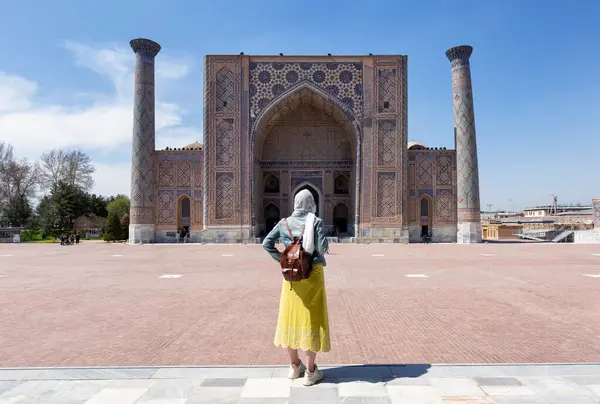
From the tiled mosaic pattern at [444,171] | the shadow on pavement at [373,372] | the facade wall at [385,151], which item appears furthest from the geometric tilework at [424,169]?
the shadow on pavement at [373,372]

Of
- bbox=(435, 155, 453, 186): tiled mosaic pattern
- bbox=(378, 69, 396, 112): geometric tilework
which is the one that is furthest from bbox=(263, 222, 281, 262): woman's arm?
bbox=(435, 155, 453, 186): tiled mosaic pattern

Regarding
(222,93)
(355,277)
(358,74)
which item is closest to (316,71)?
(358,74)

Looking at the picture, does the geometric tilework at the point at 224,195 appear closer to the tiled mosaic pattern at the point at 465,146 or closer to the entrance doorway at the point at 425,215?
the entrance doorway at the point at 425,215

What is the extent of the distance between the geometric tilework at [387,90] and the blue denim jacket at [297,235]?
2564cm

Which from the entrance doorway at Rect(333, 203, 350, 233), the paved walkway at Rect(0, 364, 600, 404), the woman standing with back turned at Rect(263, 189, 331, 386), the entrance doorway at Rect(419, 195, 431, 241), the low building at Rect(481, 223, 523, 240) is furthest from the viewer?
the low building at Rect(481, 223, 523, 240)

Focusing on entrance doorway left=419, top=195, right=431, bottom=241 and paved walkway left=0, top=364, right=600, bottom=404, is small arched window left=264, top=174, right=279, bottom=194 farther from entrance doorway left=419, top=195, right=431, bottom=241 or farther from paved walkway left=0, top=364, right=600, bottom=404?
paved walkway left=0, top=364, right=600, bottom=404

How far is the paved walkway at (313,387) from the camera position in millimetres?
3094

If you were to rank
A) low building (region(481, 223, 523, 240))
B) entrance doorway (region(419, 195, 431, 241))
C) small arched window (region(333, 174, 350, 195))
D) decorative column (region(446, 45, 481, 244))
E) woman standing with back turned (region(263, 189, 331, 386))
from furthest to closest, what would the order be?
low building (region(481, 223, 523, 240)), small arched window (region(333, 174, 350, 195)), entrance doorway (region(419, 195, 431, 241)), decorative column (region(446, 45, 481, 244)), woman standing with back turned (region(263, 189, 331, 386))

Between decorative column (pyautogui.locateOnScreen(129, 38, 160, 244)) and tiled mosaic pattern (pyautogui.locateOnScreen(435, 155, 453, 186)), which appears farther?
tiled mosaic pattern (pyautogui.locateOnScreen(435, 155, 453, 186))

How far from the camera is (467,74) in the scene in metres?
27.8

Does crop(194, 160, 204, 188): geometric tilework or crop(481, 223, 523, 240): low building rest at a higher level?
crop(194, 160, 204, 188): geometric tilework

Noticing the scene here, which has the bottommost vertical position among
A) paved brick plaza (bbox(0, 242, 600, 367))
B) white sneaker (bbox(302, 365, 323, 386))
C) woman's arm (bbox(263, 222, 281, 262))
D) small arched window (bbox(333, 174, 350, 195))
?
paved brick plaza (bbox(0, 242, 600, 367))

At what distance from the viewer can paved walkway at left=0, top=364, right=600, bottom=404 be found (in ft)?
10.2

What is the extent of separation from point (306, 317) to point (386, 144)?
83.4ft
